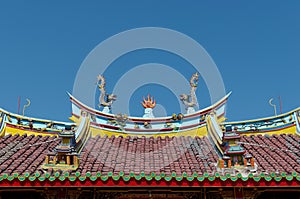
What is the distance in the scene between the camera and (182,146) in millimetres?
9195

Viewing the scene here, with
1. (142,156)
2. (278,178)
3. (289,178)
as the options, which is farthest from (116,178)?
(289,178)

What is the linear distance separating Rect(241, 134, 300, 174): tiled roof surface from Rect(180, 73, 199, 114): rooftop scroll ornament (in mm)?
3657

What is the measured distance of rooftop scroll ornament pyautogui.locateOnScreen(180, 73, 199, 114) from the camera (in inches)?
531

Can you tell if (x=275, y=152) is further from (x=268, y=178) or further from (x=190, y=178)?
(x=190, y=178)

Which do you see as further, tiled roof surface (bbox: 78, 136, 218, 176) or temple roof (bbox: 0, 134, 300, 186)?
tiled roof surface (bbox: 78, 136, 218, 176)

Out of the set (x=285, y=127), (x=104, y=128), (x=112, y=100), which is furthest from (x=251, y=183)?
(x=112, y=100)

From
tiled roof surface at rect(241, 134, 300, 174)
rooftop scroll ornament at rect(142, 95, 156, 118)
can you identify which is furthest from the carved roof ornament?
tiled roof surface at rect(241, 134, 300, 174)

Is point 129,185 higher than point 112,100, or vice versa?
point 112,100

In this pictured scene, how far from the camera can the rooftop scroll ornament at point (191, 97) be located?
13486mm

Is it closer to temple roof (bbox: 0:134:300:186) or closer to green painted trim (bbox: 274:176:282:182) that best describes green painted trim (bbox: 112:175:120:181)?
temple roof (bbox: 0:134:300:186)

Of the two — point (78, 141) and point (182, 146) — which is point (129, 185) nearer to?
point (78, 141)

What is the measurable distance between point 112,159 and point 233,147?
2493 millimetres

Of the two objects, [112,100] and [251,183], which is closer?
[251,183]

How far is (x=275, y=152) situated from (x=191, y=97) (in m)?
5.78
